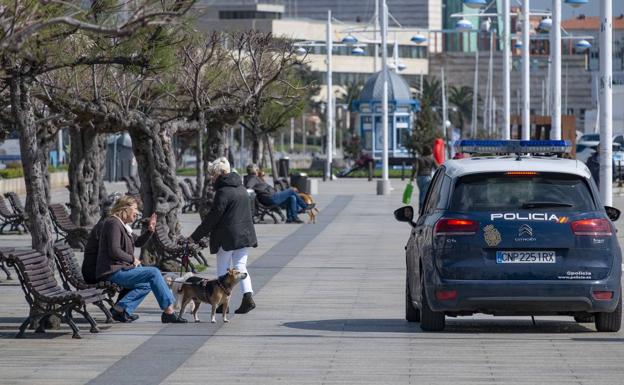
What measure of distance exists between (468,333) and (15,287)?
7.28 meters

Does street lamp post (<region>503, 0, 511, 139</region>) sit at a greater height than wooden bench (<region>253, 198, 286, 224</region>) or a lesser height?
greater

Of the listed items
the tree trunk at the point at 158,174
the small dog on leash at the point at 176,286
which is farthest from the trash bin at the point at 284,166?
the small dog on leash at the point at 176,286

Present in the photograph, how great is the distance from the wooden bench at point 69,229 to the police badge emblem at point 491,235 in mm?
11947

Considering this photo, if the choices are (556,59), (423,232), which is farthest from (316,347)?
(556,59)

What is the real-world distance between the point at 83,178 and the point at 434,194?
1423 cm

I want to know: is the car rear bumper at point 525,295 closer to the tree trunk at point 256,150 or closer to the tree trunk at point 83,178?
the tree trunk at point 83,178

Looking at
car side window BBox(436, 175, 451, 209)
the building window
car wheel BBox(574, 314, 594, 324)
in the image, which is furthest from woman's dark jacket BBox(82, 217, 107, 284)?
the building window

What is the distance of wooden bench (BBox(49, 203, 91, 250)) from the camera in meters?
24.7

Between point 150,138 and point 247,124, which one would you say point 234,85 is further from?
point 247,124

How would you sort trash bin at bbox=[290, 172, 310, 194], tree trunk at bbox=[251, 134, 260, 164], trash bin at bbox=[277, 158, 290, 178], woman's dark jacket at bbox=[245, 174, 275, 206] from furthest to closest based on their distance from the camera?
trash bin at bbox=[277, 158, 290, 178] < tree trunk at bbox=[251, 134, 260, 164] < trash bin at bbox=[290, 172, 310, 194] < woman's dark jacket at bbox=[245, 174, 275, 206]

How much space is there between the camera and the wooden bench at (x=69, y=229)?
971 inches

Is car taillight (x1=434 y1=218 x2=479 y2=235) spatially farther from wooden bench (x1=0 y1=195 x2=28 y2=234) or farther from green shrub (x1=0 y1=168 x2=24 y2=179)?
green shrub (x1=0 y1=168 x2=24 y2=179)

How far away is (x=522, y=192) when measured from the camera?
45.0ft

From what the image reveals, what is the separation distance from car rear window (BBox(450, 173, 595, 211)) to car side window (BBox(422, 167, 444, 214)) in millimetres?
554
